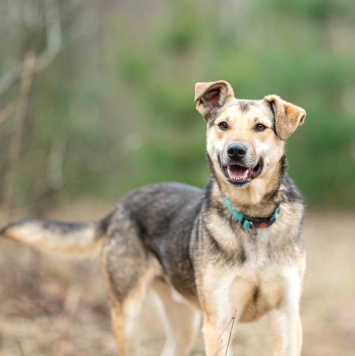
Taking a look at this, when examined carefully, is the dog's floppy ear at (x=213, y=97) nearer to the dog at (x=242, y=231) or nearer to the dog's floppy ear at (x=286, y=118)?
the dog at (x=242, y=231)

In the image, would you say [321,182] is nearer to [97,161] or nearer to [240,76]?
[240,76]

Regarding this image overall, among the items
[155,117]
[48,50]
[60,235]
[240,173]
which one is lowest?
[155,117]

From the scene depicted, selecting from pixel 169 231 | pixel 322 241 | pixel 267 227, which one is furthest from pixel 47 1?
pixel 322 241

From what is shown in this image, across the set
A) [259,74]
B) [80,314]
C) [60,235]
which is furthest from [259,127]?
[259,74]

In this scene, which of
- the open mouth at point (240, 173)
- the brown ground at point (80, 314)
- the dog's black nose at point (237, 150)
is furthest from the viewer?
the brown ground at point (80, 314)

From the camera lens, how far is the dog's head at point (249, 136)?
15.5 feet

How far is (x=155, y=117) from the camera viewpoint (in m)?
17.2

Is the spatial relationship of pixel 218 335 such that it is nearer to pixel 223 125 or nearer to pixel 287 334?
pixel 287 334

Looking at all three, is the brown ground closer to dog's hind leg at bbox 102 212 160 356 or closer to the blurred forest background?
dog's hind leg at bbox 102 212 160 356

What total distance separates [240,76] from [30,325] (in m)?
9.32

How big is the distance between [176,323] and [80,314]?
2.42m

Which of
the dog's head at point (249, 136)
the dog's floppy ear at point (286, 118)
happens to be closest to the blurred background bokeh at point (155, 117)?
the dog's head at point (249, 136)

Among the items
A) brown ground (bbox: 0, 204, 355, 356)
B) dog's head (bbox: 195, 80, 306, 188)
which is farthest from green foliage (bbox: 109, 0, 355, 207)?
dog's head (bbox: 195, 80, 306, 188)

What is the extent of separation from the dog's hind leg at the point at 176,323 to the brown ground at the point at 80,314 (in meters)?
0.58
